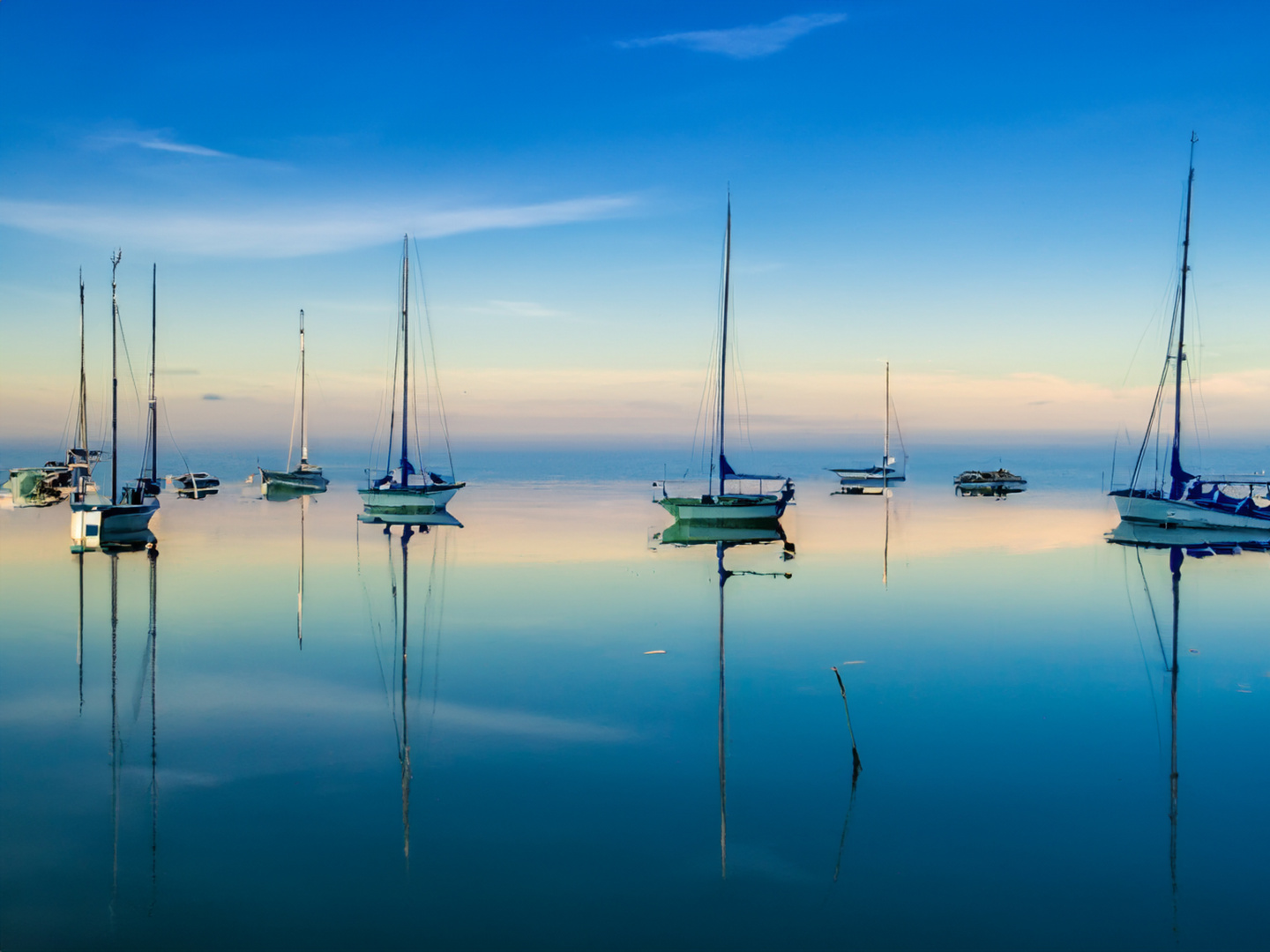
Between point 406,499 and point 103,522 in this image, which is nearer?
point 103,522

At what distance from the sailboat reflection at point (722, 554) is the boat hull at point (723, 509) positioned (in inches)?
19.7

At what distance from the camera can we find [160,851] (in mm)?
10258

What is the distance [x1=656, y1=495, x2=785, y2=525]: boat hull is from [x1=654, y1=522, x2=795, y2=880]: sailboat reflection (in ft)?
1.64

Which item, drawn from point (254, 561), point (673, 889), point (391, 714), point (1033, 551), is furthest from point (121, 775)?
point (1033, 551)

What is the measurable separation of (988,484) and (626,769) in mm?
75339

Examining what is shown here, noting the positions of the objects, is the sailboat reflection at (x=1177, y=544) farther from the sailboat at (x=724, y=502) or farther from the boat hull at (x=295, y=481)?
the boat hull at (x=295, y=481)

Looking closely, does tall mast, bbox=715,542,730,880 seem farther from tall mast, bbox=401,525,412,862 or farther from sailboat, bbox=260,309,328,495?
sailboat, bbox=260,309,328,495

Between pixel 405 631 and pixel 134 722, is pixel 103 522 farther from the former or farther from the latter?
pixel 134 722

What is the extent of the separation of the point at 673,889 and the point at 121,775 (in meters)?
7.61

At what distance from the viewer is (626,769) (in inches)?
508

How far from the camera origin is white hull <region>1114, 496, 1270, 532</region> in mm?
42094

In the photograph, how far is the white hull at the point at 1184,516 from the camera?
138 ft

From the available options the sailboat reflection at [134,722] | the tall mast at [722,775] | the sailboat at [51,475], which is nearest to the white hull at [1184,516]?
the tall mast at [722,775]

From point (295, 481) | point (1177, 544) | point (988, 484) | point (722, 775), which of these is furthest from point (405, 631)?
point (988, 484)
